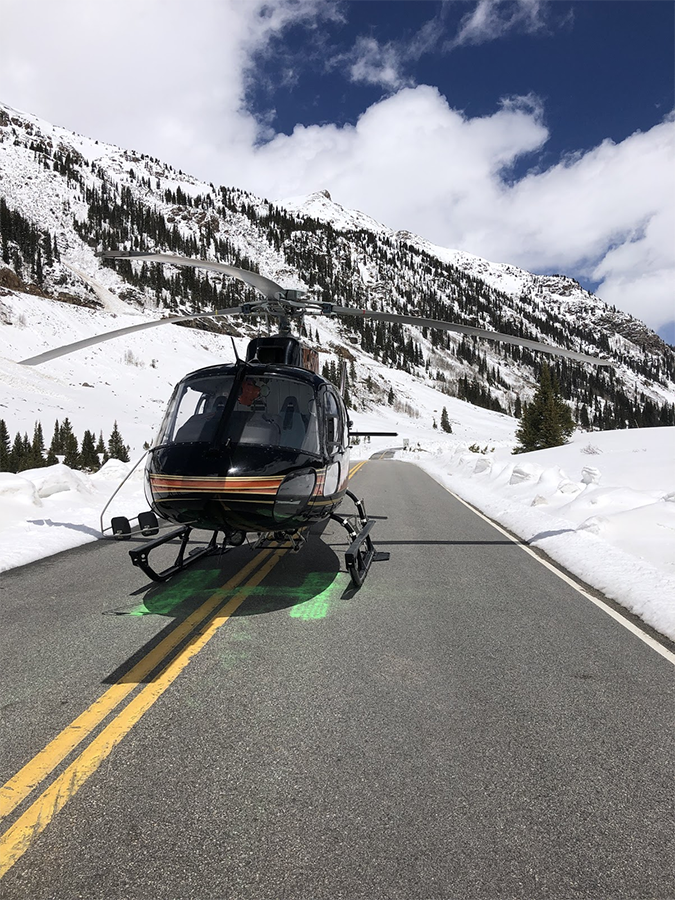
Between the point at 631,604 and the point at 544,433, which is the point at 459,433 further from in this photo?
the point at 631,604

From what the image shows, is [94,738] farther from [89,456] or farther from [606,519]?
[89,456]

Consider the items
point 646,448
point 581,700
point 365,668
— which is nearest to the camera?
point 581,700

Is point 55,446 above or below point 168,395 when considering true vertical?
below

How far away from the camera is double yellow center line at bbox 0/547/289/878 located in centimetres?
219

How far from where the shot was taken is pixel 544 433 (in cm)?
5647

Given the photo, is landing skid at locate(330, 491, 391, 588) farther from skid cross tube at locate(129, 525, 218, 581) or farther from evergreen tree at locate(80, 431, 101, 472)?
evergreen tree at locate(80, 431, 101, 472)

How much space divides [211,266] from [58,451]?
5489 centimetres

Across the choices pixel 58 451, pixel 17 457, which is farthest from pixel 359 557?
pixel 58 451

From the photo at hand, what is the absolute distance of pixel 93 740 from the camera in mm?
2855

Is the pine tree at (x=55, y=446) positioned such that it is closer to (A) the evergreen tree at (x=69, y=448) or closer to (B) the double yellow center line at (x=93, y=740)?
(A) the evergreen tree at (x=69, y=448)

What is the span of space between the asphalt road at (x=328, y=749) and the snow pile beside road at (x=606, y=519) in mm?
1144

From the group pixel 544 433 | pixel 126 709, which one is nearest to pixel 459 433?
pixel 544 433

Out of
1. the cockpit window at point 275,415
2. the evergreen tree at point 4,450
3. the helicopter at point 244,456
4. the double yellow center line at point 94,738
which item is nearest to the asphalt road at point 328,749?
the double yellow center line at point 94,738

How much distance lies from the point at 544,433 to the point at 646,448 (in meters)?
34.3
